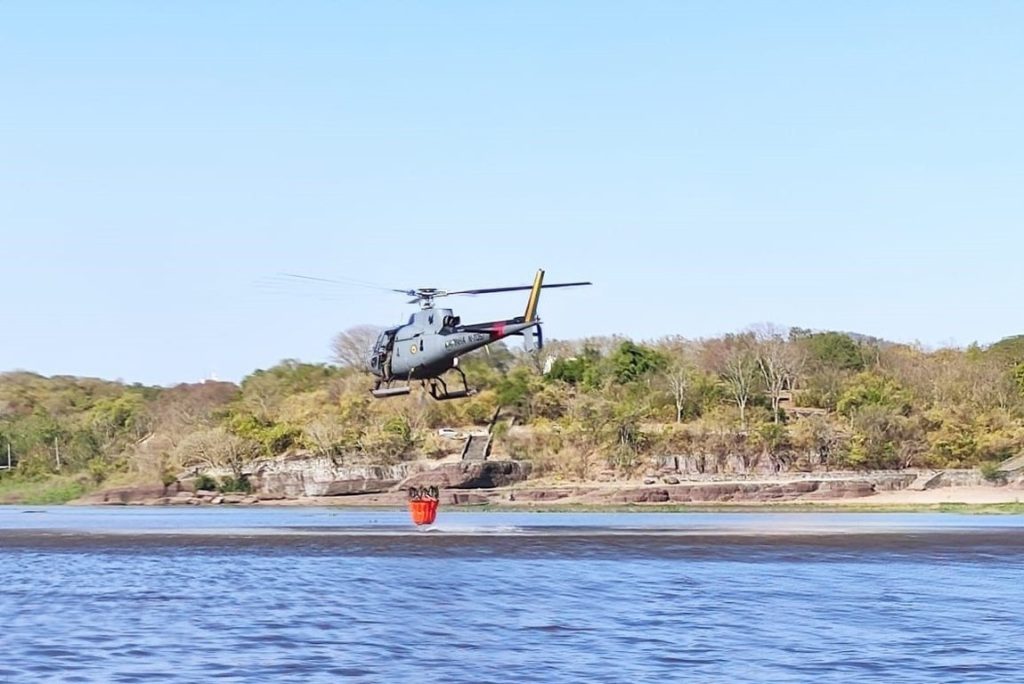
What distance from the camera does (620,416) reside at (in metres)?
113

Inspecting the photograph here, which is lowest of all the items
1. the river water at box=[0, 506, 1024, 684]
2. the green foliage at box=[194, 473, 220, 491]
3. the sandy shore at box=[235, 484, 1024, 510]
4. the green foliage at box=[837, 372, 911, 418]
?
the river water at box=[0, 506, 1024, 684]

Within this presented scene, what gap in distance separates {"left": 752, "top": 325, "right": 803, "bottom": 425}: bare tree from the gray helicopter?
67364 millimetres

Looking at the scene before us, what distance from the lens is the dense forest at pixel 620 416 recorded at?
110 m

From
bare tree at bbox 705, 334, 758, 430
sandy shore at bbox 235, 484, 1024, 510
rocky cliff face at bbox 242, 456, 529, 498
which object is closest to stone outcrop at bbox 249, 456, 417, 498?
rocky cliff face at bbox 242, 456, 529, 498

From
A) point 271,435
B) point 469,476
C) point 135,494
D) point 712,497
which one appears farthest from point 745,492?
point 135,494

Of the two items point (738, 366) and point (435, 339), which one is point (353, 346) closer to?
point (738, 366)

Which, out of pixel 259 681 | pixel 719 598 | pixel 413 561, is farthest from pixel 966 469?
pixel 259 681

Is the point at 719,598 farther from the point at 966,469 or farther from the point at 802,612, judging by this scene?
the point at 966,469

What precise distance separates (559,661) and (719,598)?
32.1 ft

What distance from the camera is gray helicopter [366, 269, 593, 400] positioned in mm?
52219

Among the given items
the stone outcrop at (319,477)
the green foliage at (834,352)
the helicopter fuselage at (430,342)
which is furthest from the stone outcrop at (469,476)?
the helicopter fuselage at (430,342)

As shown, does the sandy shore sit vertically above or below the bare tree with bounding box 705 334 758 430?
below

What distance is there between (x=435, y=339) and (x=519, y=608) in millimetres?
22611

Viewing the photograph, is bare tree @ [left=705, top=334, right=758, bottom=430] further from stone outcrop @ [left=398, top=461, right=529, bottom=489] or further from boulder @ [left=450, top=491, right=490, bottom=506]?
boulder @ [left=450, top=491, right=490, bottom=506]
